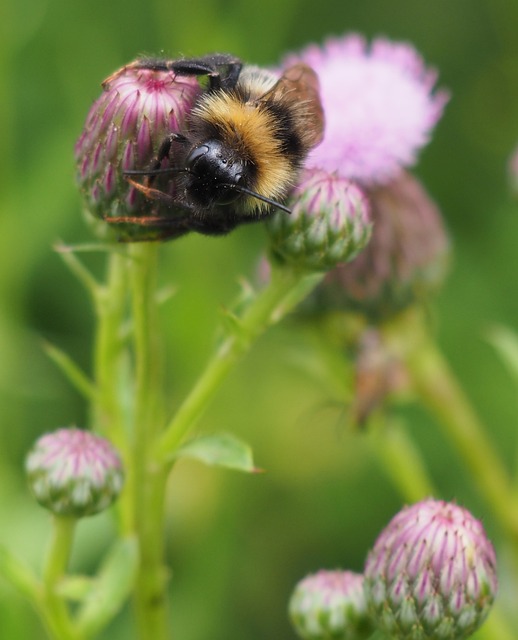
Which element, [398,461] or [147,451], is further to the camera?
[398,461]

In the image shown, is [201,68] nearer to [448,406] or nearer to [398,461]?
[398,461]

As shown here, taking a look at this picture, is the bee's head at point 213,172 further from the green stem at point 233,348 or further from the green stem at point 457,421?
the green stem at point 457,421

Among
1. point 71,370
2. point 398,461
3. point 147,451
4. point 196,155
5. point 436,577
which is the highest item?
point 196,155

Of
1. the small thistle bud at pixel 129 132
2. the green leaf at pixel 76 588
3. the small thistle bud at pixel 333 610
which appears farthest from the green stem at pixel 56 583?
the small thistle bud at pixel 129 132

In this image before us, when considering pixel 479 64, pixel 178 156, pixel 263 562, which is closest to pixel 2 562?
pixel 178 156

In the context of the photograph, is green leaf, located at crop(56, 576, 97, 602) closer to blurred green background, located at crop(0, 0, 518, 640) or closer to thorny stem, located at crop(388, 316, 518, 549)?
blurred green background, located at crop(0, 0, 518, 640)

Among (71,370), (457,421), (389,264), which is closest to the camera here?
(71,370)

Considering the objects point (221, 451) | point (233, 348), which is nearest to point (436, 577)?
point (221, 451)
